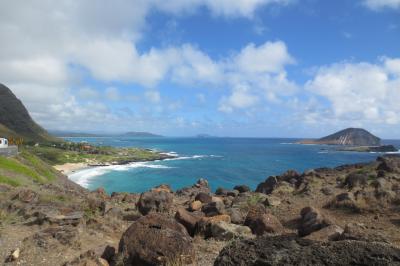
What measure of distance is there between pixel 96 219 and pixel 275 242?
44.5 feet

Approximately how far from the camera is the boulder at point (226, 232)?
1477 centimetres

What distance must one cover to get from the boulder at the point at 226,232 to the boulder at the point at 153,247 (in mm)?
3340

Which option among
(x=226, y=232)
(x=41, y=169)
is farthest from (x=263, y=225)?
(x=41, y=169)

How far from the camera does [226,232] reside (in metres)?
14.8

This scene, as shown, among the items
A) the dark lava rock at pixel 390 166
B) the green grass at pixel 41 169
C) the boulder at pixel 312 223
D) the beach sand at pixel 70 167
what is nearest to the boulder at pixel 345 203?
the boulder at pixel 312 223

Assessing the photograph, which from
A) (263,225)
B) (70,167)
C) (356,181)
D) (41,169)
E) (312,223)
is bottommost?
(70,167)

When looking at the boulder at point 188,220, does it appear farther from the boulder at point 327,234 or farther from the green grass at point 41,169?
the green grass at point 41,169

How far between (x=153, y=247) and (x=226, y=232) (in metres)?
4.45

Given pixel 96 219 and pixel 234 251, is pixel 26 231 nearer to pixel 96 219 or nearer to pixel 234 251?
pixel 96 219

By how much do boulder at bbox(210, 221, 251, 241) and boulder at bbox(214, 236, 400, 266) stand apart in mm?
6800

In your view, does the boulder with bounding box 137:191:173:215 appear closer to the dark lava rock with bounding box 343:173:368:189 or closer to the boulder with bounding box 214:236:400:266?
the dark lava rock with bounding box 343:173:368:189

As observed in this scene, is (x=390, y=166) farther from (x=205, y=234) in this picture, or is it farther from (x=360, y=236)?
(x=360, y=236)

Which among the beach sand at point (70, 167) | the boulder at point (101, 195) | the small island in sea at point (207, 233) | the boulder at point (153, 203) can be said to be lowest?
the beach sand at point (70, 167)

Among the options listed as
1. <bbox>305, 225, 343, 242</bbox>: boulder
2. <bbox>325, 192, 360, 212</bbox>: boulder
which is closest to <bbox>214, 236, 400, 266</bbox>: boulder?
<bbox>305, 225, 343, 242</bbox>: boulder
